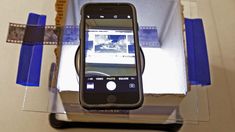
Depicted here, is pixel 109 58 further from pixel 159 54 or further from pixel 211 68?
pixel 211 68

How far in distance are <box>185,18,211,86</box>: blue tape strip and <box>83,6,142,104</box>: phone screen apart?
0.10 meters

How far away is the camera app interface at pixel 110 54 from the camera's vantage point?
0.44m

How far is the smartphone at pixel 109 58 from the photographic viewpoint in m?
0.42

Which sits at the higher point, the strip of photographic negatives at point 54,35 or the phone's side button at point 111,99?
the strip of photographic negatives at point 54,35

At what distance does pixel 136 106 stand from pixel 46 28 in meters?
0.22

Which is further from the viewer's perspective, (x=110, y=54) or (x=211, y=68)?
(x=211, y=68)

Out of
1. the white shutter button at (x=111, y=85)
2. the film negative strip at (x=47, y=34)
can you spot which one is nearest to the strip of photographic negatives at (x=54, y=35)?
the film negative strip at (x=47, y=34)

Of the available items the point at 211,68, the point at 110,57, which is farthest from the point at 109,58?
the point at 211,68

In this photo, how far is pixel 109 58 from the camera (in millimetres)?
480

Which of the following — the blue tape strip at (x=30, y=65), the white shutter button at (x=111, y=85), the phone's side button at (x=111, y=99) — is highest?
the blue tape strip at (x=30, y=65)

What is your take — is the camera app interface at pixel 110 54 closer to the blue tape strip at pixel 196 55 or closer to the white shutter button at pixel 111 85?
the white shutter button at pixel 111 85

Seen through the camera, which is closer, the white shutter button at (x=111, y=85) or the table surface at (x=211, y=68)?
the white shutter button at (x=111, y=85)

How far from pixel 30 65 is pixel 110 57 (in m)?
0.12

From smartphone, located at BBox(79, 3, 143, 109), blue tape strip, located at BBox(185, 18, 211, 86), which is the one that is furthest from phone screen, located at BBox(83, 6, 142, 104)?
blue tape strip, located at BBox(185, 18, 211, 86)
